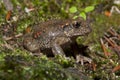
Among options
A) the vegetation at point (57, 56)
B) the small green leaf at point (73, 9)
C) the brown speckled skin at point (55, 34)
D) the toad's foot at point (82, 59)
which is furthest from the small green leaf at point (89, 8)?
the toad's foot at point (82, 59)

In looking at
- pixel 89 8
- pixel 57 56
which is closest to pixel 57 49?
pixel 57 56

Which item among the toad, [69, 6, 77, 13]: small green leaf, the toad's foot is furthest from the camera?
[69, 6, 77, 13]: small green leaf

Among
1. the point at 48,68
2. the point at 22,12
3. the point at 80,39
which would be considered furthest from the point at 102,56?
the point at 48,68

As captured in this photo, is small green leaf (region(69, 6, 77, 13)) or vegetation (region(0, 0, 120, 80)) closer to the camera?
vegetation (region(0, 0, 120, 80))

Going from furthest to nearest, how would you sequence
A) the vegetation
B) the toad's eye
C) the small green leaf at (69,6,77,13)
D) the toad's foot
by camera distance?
the small green leaf at (69,6,77,13) < the toad's eye < the toad's foot < the vegetation

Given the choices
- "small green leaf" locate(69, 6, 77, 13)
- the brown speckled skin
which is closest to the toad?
the brown speckled skin

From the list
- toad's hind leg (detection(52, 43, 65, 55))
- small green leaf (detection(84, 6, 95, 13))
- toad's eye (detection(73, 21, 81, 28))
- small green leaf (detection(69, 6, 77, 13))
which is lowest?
small green leaf (detection(84, 6, 95, 13))

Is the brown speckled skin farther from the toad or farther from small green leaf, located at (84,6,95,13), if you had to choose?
small green leaf, located at (84,6,95,13)

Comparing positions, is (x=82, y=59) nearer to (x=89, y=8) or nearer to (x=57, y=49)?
(x=57, y=49)

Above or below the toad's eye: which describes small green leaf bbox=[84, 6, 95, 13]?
below
